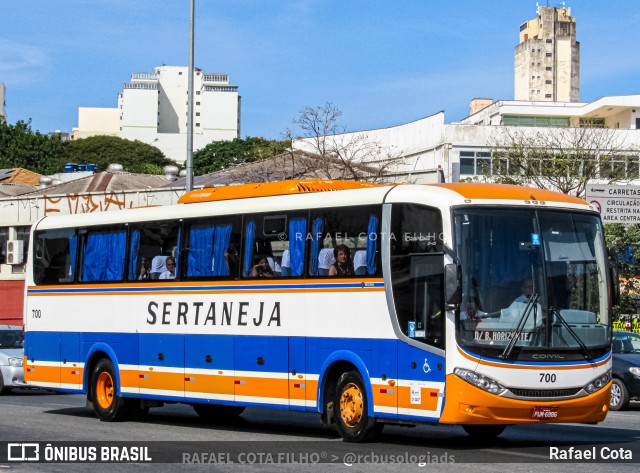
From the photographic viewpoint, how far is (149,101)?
641 ft

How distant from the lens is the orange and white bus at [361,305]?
1343 cm

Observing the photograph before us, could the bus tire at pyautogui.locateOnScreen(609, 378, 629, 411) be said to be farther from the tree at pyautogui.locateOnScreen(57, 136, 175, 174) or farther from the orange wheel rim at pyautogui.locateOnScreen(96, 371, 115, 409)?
the tree at pyautogui.locateOnScreen(57, 136, 175, 174)

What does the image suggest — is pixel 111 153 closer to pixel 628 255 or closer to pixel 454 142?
pixel 454 142

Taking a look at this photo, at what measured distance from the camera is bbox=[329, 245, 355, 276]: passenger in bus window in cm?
1505

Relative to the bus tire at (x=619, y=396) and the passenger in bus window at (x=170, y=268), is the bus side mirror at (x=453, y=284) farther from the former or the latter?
the bus tire at (x=619, y=396)

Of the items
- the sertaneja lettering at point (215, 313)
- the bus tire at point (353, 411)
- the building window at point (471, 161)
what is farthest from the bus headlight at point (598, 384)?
the building window at point (471, 161)

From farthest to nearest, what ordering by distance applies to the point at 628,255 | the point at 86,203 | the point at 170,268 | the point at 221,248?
1. the point at 86,203
2. the point at 628,255
3. the point at 170,268
4. the point at 221,248

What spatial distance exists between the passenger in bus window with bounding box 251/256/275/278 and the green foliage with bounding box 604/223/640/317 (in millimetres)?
26634

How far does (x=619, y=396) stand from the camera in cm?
2247

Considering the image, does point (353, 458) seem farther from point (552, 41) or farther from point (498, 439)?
point (552, 41)

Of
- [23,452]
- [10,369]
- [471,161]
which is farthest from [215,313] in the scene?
[471,161]

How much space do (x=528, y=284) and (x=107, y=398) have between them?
8685mm

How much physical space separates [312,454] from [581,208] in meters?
4.48

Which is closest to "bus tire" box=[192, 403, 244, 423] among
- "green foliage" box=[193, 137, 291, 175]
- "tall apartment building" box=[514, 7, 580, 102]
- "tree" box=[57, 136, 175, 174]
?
"green foliage" box=[193, 137, 291, 175]
